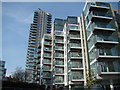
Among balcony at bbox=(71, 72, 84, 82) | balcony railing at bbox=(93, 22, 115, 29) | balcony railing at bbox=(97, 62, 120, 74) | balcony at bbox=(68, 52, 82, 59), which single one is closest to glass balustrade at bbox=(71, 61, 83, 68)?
balcony at bbox=(68, 52, 82, 59)

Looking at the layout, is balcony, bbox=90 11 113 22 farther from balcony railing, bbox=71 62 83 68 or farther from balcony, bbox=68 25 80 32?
balcony railing, bbox=71 62 83 68

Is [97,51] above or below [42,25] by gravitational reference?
below

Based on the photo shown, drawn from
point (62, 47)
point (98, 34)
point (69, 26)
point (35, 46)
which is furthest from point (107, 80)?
point (35, 46)

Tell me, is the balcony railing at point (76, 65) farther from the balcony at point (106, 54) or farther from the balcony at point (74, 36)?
the balcony at point (106, 54)

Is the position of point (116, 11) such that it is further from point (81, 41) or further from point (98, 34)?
point (81, 41)

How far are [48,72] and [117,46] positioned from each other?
22987mm

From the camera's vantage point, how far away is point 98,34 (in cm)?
1866

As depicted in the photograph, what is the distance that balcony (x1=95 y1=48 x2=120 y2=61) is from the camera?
16.3 m

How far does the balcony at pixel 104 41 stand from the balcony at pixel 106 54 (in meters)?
1.01

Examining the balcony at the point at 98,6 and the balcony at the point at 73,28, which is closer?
the balcony at the point at 98,6

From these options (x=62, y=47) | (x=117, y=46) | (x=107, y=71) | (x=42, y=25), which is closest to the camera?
(x=107, y=71)

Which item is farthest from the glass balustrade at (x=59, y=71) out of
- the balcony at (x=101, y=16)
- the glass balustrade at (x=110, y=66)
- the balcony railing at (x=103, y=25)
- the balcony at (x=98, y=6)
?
the balcony at (x=98, y=6)

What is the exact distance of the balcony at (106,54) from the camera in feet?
53.6

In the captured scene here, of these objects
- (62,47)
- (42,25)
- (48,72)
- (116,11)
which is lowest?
(48,72)
